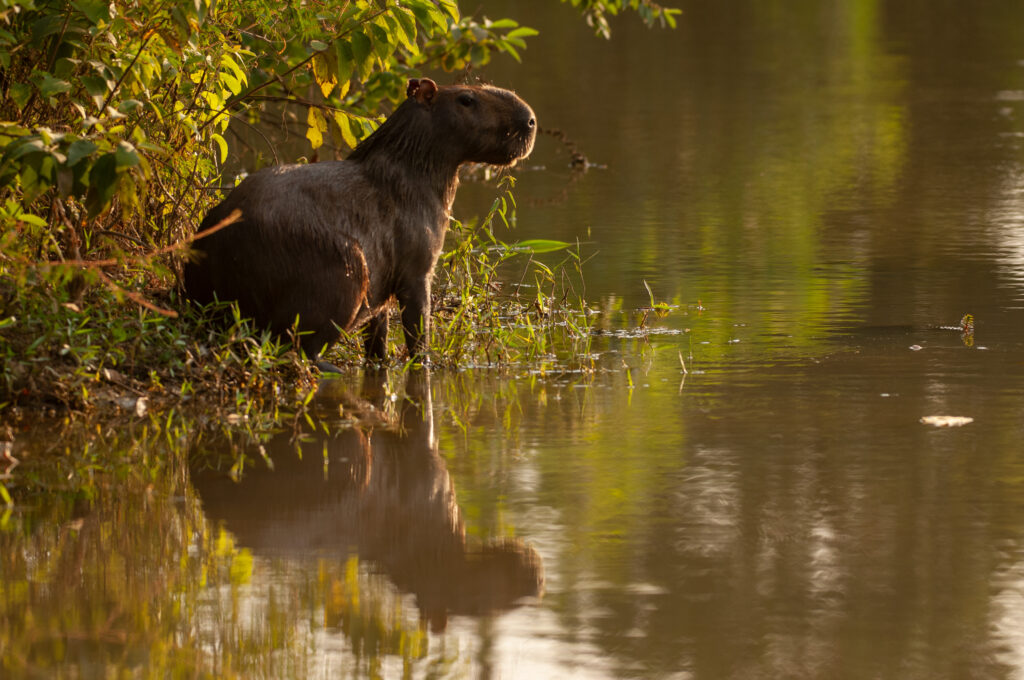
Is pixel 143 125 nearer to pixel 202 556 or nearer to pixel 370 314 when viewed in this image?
pixel 370 314

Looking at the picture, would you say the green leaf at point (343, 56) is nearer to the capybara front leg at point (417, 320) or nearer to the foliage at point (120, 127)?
the foliage at point (120, 127)

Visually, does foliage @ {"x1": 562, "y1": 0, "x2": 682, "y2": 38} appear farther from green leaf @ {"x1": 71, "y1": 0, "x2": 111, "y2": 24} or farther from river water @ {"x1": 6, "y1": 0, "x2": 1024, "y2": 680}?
green leaf @ {"x1": 71, "y1": 0, "x2": 111, "y2": 24}

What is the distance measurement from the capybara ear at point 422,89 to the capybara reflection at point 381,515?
173cm

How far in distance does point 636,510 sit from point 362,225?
252 centimetres

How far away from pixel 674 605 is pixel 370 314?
10.9ft

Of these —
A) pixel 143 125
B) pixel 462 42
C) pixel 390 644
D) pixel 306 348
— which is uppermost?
pixel 462 42

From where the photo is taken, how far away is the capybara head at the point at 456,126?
753cm

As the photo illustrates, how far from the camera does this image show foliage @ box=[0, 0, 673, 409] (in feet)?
19.7

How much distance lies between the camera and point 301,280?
7031 mm

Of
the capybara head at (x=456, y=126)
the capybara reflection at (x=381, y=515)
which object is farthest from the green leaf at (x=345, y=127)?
the capybara reflection at (x=381, y=515)

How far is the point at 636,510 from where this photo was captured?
17.0ft

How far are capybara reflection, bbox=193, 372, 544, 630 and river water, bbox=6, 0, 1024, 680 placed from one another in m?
0.01

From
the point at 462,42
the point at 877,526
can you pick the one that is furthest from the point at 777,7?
the point at 877,526

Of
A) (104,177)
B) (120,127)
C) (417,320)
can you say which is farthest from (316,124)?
(104,177)
